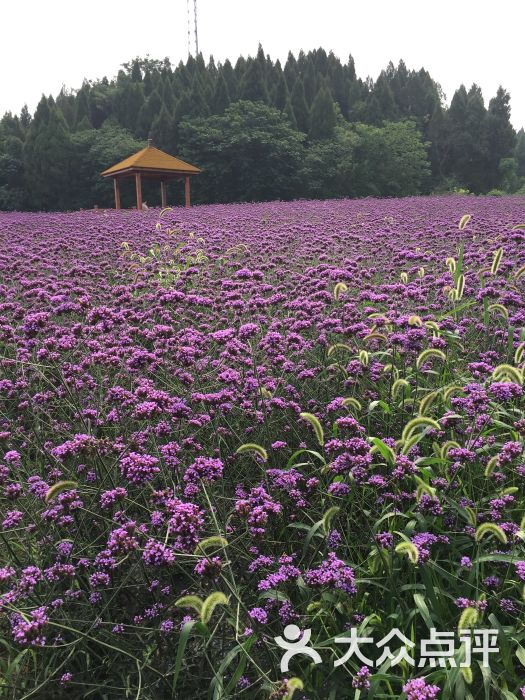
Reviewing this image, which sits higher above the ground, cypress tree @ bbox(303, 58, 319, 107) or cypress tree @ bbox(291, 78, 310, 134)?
cypress tree @ bbox(303, 58, 319, 107)

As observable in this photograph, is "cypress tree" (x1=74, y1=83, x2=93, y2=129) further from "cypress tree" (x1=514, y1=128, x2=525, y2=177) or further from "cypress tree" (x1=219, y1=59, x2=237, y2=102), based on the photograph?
"cypress tree" (x1=514, y1=128, x2=525, y2=177)

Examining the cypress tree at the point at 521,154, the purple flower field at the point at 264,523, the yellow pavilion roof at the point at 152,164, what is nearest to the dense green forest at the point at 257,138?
the yellow pavilion roof at the point at 152,164

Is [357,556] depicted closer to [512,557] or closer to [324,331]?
[512,557]

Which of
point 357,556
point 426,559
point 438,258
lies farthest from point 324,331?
point 438,258

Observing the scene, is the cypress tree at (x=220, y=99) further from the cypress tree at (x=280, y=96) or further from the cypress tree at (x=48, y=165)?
the cypress tree at (x=48, y=165)

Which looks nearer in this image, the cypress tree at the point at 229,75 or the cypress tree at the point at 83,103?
the cypress tree at the point at 229,75

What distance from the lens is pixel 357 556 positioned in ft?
10.0

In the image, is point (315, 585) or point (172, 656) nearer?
point (315, 585)

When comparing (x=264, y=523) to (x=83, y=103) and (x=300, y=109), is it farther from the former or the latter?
(x=83, y=103)

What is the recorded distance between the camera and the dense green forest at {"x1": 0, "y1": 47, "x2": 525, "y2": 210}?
44.4 metres

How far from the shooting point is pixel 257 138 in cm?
4369

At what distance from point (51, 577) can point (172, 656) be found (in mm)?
651

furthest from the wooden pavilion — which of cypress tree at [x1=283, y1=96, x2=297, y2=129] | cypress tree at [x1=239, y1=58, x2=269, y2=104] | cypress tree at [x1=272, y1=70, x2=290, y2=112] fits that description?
cypress tree at [x1=272, y1=70, x2=290, y2=112]

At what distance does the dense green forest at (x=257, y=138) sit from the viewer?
4438cm
